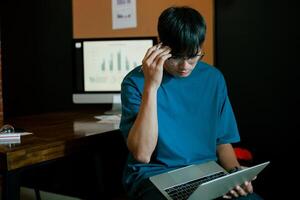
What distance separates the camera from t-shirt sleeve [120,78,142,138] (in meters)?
1.28

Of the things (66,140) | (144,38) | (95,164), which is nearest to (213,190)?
(66,140)

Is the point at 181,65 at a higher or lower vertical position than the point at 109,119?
higher

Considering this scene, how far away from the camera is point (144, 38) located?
2264mm

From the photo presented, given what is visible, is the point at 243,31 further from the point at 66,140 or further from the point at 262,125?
the point at 66,140

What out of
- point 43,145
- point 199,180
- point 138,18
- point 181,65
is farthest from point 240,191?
point 138,18

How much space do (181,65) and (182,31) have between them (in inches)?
4.5

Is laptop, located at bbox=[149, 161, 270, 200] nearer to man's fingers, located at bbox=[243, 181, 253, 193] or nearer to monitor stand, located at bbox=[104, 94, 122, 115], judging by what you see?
man's fingers, located at bbox=[243, 181, 253, 193]

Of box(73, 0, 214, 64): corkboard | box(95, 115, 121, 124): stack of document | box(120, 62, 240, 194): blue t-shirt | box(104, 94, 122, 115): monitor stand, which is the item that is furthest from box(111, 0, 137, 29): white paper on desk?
box(120, 62, 240, 194): blue t-shirt

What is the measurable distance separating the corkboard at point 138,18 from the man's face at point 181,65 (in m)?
0.95

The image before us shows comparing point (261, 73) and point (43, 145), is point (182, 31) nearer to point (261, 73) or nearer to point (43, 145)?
point (43, 145)

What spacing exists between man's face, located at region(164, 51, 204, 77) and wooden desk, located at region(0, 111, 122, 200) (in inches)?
16.6

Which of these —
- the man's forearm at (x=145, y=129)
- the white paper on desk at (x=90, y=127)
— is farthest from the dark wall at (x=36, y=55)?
the man's forearm at (x=145, y=129)

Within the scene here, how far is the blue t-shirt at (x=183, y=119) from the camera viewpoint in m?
1.29

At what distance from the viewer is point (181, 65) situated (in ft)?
4.14
